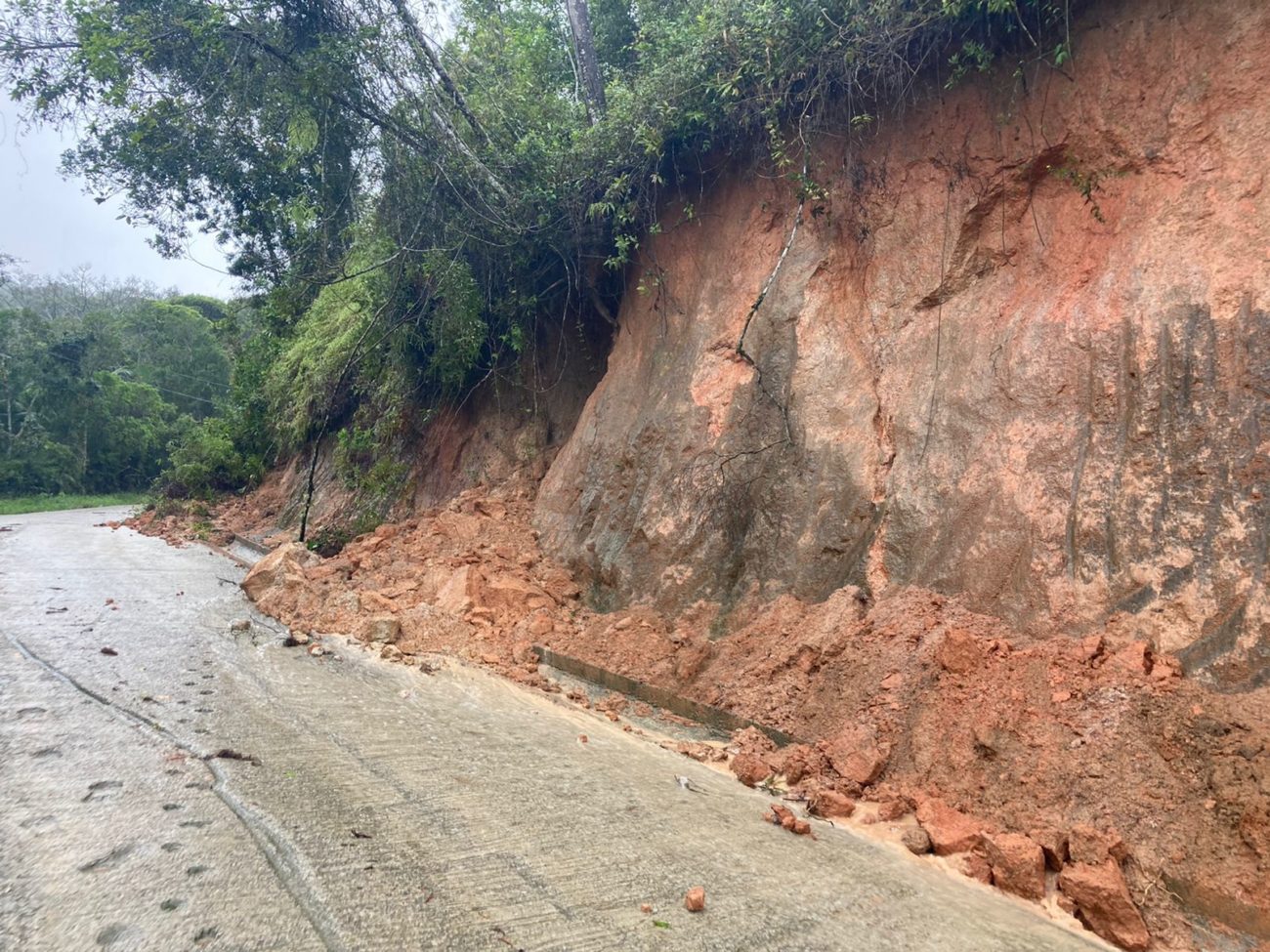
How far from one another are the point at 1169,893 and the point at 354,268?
1207 cm

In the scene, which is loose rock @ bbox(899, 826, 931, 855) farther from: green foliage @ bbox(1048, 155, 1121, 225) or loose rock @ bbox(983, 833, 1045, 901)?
green foliage @ bbox(1048, 155, 1121, 225)

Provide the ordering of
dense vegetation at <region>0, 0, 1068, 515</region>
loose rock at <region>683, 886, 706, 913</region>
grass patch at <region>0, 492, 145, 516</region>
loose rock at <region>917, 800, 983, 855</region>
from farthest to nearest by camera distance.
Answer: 1. grass patch at <region>0, 492, 145, 516</region>
2. dense vegetation at <region>0, 0, 1068, 515</region>
3. loose rock at <region>917, 800, 983, 855</region>
4. loose rock at <region>683, 886, 706, 913</region>

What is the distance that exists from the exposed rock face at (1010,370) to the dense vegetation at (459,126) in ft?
2.11

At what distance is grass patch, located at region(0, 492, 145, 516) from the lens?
24.4m

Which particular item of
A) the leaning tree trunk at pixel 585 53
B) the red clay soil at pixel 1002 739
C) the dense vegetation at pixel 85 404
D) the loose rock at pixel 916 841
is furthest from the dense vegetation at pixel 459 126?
the dense vegetation at pixel 85 404

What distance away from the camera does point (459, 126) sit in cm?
1023

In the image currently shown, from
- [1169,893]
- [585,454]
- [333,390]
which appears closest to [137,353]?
[333,390]

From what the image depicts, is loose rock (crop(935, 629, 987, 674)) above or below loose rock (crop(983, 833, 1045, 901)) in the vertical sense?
above

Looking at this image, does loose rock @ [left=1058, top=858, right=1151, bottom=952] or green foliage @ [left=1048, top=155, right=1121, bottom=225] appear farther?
green foliage @ [left=1048, top=155, right=1121, bottom=225]

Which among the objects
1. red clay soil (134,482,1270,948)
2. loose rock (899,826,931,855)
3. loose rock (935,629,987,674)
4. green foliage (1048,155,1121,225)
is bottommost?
loose rock (899,826,931,855)

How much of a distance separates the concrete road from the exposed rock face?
82.6 inches

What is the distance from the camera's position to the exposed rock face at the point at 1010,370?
4.84 meters

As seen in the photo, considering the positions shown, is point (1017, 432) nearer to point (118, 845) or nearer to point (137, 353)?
point (118, 845)

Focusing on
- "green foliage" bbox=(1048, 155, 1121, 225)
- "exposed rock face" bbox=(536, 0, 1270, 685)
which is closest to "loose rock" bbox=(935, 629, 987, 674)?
"exposed rock face" bbox=(536, 0, 1270, 685)
